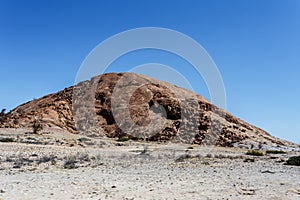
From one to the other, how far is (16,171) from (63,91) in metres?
48.2

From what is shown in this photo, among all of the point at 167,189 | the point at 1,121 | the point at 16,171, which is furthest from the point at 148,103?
the point at 167,189

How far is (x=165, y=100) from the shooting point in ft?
173

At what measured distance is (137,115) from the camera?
48656 mm

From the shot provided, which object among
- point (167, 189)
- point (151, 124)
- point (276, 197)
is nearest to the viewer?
point (276, 197)

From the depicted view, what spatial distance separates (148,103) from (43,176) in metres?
41.6

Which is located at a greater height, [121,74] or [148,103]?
[121,74]

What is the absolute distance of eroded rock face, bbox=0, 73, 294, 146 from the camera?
4491cm

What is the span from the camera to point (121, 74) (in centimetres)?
6384

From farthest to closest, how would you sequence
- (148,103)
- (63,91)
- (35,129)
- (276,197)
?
(63,91), (148,103), (35,129), (276,197)

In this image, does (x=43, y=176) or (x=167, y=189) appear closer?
(x=167, y=189)

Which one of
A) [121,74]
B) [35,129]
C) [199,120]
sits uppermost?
[121,74]

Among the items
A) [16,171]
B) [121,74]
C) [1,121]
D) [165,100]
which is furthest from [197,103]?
[16,171]

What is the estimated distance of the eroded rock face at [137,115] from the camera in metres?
44.9

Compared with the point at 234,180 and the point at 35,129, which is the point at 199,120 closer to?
the point at 35,129
